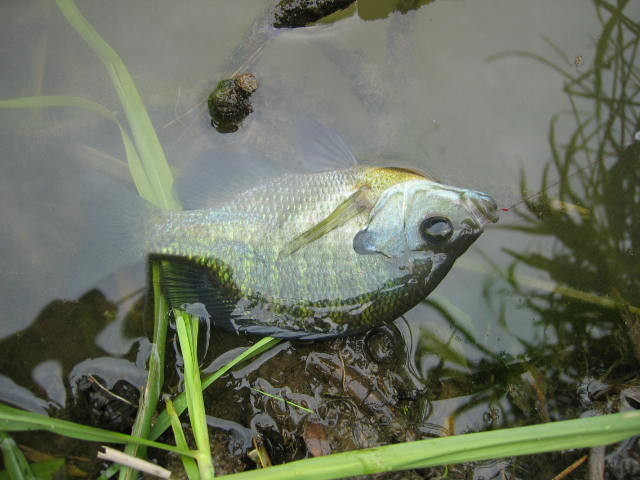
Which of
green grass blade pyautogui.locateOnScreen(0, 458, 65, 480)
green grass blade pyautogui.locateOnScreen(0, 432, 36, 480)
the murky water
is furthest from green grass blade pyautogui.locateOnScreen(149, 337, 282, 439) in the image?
Result: green grass blade pyautogui.locateOnScreen(0, 432, 36, 480)

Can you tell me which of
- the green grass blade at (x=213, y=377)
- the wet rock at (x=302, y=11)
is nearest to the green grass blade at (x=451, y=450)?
the green grass blade at (x=213, y=377)

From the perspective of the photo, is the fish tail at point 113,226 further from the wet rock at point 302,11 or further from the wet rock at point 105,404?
the wet rock at point 302,11

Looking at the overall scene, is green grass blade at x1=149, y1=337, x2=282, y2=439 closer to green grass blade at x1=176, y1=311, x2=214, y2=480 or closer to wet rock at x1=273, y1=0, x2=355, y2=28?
green grass blade at x1=176, y1=311, x2=214, y2=480

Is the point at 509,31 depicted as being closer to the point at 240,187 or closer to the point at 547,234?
the point at 547,234

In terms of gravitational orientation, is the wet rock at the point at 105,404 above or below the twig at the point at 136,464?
above

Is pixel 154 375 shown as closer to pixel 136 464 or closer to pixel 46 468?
pixel 136 464

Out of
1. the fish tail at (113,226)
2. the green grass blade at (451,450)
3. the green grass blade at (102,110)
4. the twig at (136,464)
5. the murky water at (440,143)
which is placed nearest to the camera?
the green grass blade at (451,450)

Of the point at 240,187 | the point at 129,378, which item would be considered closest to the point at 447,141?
the point at 240,187

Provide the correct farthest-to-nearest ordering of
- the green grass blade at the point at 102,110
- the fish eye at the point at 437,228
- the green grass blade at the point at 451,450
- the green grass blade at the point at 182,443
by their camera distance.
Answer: the green grass blade at the point at 102,110 → the fish eye at the point at 437,228 → the green grass blade at the point at 182,443 → the green grass blade at the point at 451,450
